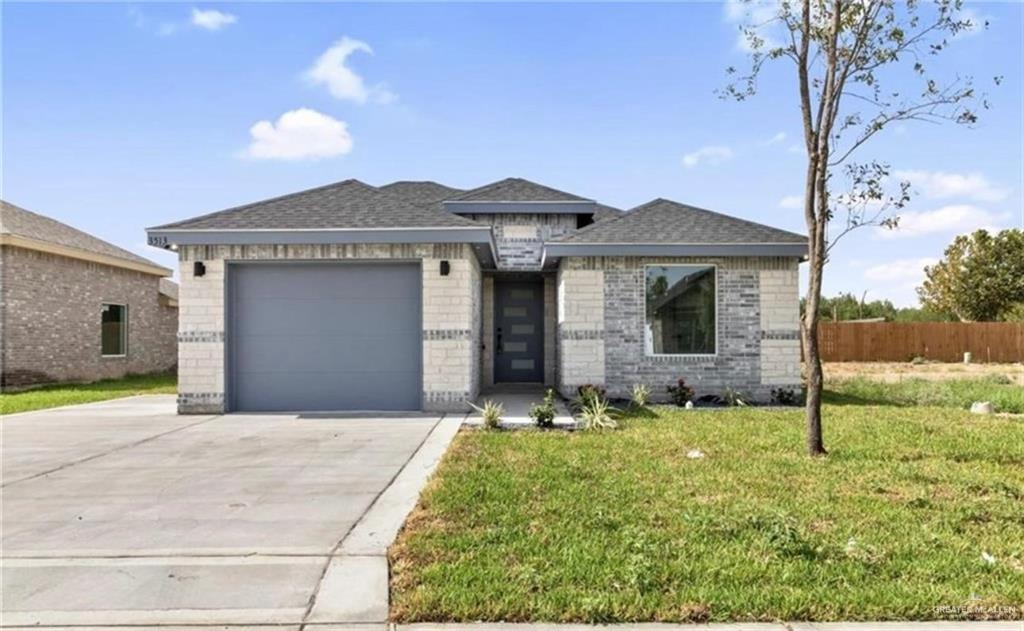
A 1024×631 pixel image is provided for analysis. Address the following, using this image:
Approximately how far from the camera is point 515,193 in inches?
617

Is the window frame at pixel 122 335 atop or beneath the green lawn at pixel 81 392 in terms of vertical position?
atop

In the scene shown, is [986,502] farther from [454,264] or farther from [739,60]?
[454,264]

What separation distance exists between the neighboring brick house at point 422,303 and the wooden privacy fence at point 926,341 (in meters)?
18.5

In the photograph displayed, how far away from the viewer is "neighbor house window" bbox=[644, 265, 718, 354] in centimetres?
1250

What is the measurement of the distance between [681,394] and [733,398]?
1007mm

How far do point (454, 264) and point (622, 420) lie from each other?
13.2 feet

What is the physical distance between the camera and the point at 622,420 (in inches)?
387

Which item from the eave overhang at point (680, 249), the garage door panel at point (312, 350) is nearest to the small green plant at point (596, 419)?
the eave overhang at point (680, 249)

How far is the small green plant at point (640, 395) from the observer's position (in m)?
11.6

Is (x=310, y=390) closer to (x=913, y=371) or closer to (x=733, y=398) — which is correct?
(x=733, y=398)

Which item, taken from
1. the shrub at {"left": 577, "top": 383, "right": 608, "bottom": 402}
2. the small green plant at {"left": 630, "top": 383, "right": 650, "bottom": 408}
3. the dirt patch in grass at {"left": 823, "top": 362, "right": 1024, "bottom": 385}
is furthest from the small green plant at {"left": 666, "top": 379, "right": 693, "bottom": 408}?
the dirt patch in grass at {"left": 823, "top": 362, "right": 1024, "bottom": 385}

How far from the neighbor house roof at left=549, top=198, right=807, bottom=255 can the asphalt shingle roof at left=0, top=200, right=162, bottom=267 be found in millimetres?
14939

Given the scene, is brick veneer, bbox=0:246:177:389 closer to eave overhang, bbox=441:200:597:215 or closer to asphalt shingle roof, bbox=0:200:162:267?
asphalt shingle roof, bbox=0:200:162:267

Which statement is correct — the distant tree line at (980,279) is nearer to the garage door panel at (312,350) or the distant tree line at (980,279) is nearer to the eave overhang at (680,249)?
the eave overhang at (680,249)
